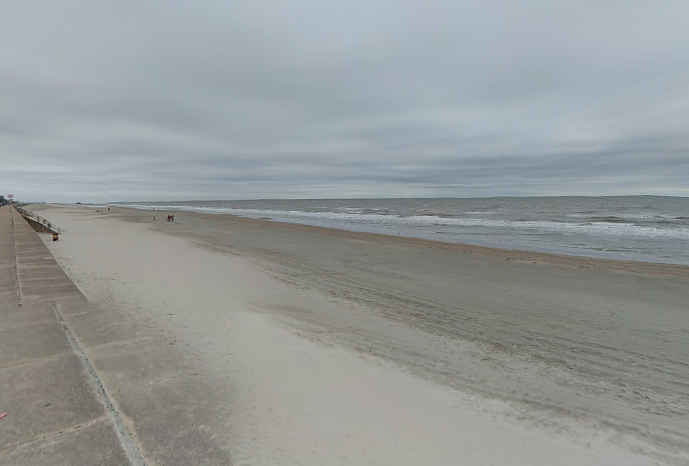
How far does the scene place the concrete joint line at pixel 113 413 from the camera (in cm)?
200

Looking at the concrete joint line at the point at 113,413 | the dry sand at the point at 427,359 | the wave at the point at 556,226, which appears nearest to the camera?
the concrete joint line at the point at 113,413

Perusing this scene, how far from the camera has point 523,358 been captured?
396cm

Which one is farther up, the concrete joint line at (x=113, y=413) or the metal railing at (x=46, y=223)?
the metal railing at (x=46, y=223)

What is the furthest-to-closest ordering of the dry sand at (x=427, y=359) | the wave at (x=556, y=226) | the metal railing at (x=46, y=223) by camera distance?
1. the wave at (x=556, y=226)
2. the metal railing at (x=46, y=223)
3. the dry sand at (x=427, y=359)

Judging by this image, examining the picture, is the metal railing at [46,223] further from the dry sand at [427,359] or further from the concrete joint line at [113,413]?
the concrete joint line at [113,413]

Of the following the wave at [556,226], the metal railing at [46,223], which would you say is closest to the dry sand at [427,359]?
the metal railing at [46,223]

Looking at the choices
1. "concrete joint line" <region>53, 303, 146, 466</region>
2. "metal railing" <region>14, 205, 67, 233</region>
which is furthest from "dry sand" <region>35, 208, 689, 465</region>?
"metal railing" <region>14, 205, 67, 233</region>

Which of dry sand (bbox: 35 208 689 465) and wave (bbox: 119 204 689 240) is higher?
wave (bbox: 119 204 689 240)

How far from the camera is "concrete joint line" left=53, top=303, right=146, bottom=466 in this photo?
2002 millimetres

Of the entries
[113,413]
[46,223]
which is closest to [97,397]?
[113,413]

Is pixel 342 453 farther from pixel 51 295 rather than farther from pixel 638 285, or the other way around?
pixel 638 285

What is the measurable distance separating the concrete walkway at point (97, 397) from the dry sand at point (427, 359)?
11.6 inches

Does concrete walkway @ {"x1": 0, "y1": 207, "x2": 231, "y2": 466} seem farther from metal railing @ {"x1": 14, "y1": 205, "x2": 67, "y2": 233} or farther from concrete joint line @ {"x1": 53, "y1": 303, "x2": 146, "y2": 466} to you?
metal railing @ {"x1": 14, "y1": 205, "x2": 67, "y2": 233}

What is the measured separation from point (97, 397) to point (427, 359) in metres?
3.37
